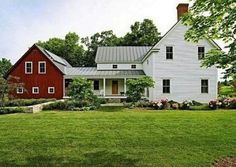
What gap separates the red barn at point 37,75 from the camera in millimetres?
37406

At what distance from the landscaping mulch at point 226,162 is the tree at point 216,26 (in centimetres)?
252

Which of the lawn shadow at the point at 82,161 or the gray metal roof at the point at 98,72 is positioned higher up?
the gray metal roof at the point at 98,72

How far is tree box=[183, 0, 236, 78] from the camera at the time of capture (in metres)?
7.92

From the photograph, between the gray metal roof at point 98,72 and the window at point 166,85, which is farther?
the gray metal roof at point 98,72

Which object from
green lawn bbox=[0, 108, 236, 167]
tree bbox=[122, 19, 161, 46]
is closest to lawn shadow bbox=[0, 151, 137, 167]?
green lawn bbox=[0, 108, 236, 167]

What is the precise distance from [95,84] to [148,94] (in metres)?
8.09

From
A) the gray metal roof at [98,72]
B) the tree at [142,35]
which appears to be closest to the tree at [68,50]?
the tree at [142,35]

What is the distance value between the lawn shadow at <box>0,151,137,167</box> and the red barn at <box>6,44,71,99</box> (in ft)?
91.5

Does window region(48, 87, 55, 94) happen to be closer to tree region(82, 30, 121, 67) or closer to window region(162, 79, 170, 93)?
window region(162, 79, 170, 93)

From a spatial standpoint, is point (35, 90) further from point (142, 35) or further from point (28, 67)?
point (142, 35)

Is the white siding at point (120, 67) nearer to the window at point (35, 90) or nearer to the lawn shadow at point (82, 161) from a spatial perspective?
the window at point (35, 90)

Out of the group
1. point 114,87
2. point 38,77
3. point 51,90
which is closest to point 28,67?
point 38,77

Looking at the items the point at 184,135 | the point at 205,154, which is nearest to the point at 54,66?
the point at 184,135

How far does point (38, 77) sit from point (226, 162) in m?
30.6
